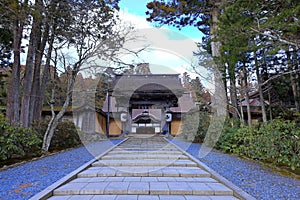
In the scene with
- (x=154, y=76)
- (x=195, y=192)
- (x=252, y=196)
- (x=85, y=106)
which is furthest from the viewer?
(x=154, y=76)

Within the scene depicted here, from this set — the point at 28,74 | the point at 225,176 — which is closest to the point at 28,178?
the point at 225,176

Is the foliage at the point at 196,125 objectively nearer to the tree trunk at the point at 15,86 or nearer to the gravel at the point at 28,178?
the gravel at the point at 28,178

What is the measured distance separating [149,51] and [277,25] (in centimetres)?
416

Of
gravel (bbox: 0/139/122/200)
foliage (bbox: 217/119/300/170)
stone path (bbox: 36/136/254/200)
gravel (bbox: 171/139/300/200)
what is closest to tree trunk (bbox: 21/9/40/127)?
gravel (bbox: 0/139/122/200)

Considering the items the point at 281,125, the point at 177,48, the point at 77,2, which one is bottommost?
the point at 281,125

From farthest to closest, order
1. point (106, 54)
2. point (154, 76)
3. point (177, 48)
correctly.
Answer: point (154, 76) < point (106, 54) < point (177, 48)

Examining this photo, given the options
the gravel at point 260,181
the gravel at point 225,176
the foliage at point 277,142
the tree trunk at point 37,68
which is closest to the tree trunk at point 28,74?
the tree trunk at point 37,68

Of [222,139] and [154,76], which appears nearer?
[222,139]

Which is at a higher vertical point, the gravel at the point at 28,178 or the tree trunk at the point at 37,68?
the tree trunk at the point at 37,68

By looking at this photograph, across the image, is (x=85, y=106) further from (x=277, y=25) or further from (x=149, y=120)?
(x=277, y=25)

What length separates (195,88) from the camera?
995 cm

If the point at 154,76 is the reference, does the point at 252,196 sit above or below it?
below

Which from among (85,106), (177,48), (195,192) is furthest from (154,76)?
(195,192)

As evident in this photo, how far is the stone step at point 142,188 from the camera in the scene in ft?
9.71
